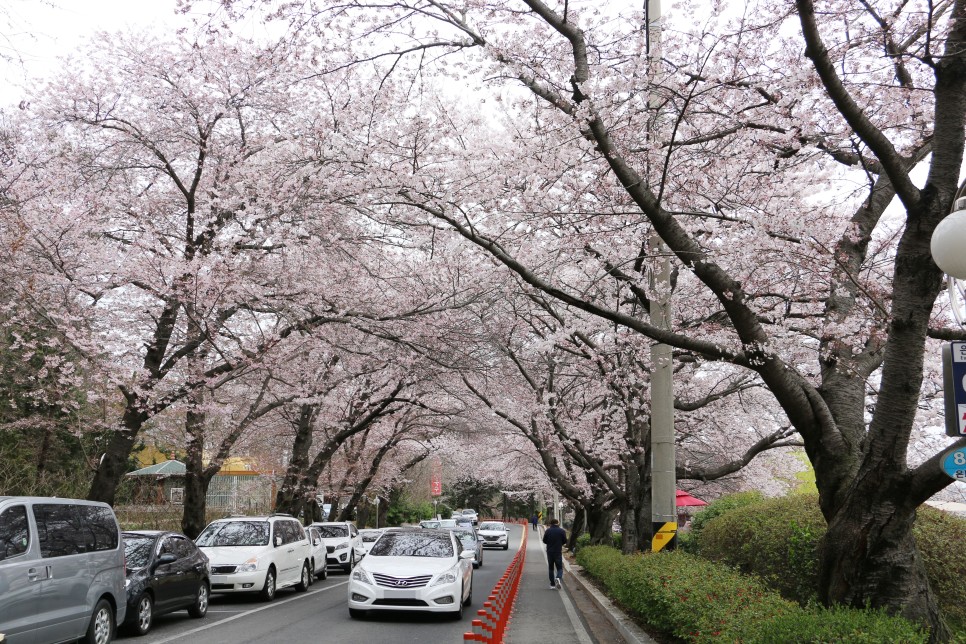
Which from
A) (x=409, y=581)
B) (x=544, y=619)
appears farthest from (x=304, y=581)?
(x=544, y=619)

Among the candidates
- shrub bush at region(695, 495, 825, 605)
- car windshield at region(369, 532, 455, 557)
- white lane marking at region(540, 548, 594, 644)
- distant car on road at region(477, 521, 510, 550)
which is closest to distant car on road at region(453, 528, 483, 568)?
white lane marking at region(540, 548, 594, 644)

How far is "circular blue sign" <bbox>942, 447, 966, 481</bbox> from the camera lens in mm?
4457

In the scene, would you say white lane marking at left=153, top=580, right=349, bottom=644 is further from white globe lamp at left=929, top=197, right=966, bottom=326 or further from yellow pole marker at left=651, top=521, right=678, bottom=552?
white globe lamp at left=929, top=197, right=966, bottom=326

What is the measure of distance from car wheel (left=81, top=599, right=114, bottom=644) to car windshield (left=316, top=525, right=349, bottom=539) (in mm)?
17508

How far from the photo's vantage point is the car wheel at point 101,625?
877cm

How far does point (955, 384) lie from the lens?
4.62 m

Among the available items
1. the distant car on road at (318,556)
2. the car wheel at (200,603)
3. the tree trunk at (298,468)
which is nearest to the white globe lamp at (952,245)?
the car wheel at (200,603)

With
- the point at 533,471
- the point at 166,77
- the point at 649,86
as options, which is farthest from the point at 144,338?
the point at 533,471

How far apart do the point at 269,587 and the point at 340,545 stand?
34.3 feet

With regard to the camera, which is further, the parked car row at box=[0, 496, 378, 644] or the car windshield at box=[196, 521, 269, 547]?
the car windshield at box=[196, 521, 269, 547]

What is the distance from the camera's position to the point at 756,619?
244 inches

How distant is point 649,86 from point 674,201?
3.02 metres

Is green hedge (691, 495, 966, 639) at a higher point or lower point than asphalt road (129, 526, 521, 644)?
higher

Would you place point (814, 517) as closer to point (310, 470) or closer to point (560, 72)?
point (560, 72)
